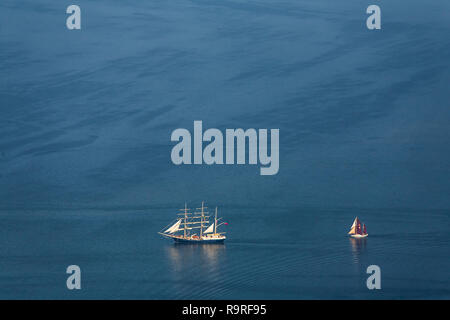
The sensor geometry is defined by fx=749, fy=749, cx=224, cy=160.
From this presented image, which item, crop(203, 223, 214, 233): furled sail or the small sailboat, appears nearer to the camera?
crop(203, 223, 214, 233): furled sail

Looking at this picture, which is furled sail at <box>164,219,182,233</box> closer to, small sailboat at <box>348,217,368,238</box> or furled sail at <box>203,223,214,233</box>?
furled sail at <box>203,223,214,233</box>

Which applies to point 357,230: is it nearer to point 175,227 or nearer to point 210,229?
point 210,229

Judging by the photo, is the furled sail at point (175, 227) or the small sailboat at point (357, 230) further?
the small sailboat at point (357, 230)

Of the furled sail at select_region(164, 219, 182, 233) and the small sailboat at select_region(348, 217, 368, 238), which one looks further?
the small sailboat at select_region(348, 217, 368, 238)

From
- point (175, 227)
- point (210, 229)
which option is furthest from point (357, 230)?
point (175, 227)

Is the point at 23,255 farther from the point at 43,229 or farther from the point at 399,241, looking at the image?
the point at 399,241

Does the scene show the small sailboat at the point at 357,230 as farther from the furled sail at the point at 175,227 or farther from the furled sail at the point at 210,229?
the furled sail at the point at 175,227

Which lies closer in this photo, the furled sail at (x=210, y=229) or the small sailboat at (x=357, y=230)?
the furled sail at (x=210, y=229)

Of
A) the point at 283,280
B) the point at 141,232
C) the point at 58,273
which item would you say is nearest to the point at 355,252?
the point at 283,280
